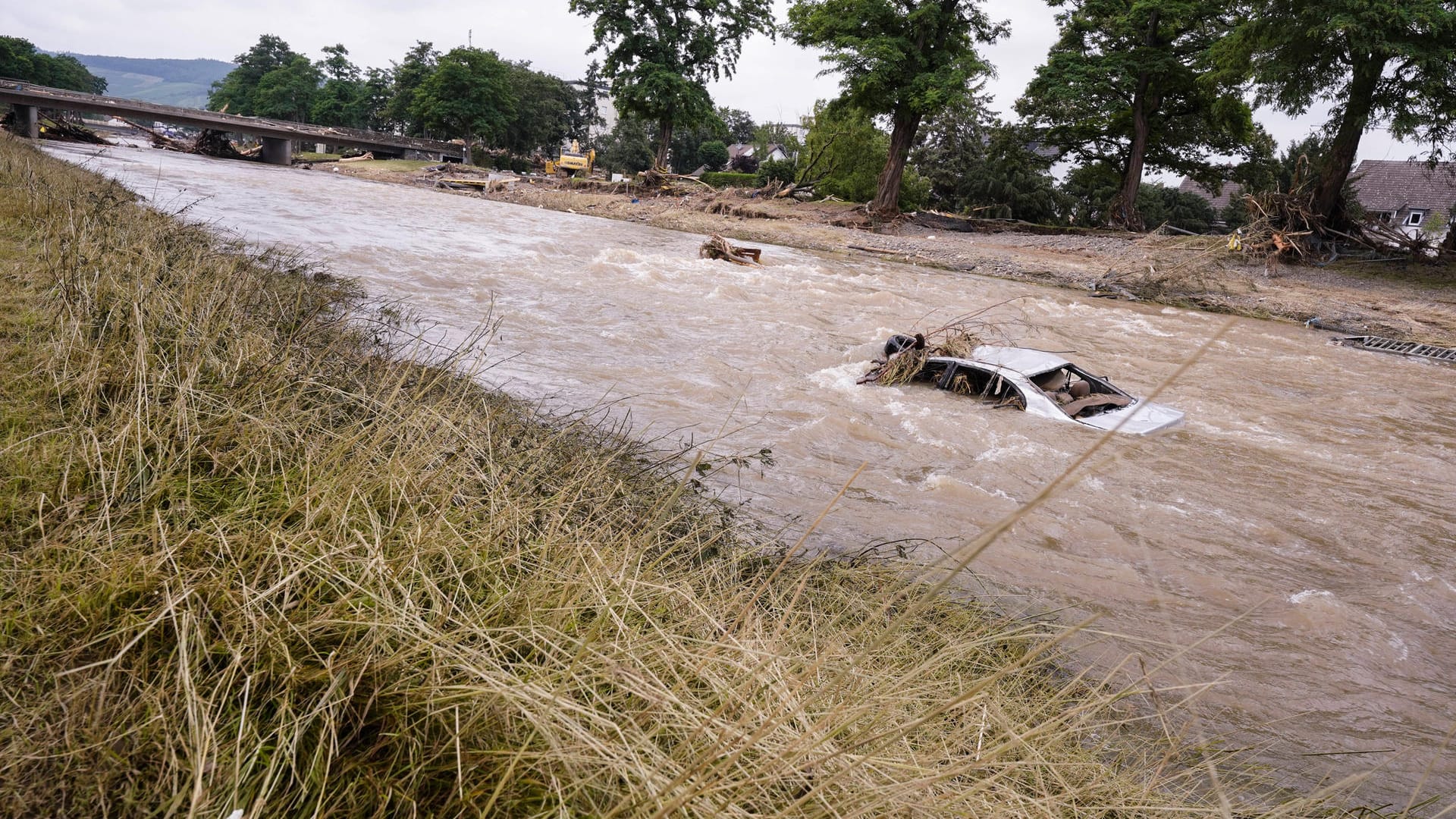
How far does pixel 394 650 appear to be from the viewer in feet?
7.79

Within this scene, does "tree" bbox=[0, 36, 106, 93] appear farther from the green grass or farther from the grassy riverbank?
the grassy riverbank

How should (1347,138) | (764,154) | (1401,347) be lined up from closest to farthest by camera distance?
(1401,347) < (1347,138) < (764,154)

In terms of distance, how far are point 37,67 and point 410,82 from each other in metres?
50.1

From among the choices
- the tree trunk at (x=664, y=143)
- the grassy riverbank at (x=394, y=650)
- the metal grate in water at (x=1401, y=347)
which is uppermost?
the tree trunk at (x=664, y=143)

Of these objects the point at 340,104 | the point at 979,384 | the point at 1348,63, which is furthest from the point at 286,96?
the point at 979,384

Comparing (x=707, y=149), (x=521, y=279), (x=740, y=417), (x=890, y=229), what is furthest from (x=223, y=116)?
(x=740, y=417)

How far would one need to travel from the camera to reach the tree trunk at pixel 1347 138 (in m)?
24.9

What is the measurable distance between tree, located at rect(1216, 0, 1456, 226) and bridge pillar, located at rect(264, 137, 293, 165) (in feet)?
190

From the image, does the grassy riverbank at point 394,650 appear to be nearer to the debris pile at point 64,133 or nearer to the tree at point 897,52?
the tree at point 897,52

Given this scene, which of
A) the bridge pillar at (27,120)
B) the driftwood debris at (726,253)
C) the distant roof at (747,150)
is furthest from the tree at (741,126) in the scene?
the driftwood debris at (726,253)

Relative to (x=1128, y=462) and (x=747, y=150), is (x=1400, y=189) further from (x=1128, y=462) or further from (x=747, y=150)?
(x=1128, y=462)

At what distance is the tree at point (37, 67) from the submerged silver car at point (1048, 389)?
11490 centimetres

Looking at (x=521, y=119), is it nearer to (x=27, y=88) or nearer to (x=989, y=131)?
(x=27, y=88)

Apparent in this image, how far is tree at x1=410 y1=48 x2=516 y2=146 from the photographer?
233 feet
